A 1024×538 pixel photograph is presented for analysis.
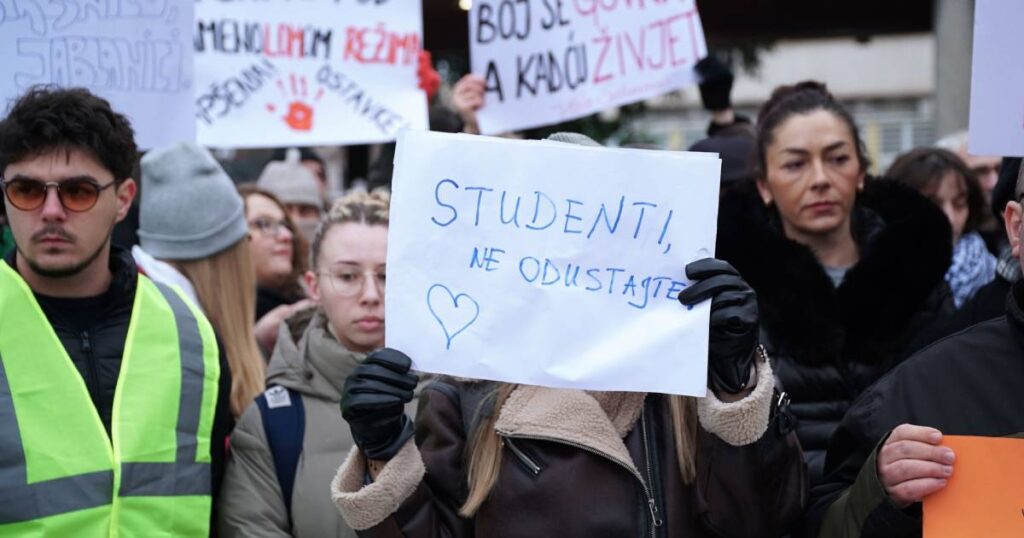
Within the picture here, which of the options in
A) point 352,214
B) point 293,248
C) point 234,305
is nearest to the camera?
point 352,214

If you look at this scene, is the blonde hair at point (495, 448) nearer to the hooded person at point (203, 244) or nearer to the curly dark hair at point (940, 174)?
the hooded person at point (203, 244)

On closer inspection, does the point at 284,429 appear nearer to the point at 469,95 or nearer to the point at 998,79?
the point at 998,79

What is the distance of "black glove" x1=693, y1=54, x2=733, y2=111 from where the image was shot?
557 centimetres

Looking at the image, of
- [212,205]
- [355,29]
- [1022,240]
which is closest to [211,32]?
[355,29]

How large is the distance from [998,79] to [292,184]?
4530mm

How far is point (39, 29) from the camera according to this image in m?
3.89

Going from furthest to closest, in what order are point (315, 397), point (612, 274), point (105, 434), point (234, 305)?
point (234, 305) → point (315, 397) → point (105, 434) → point (612, 274)

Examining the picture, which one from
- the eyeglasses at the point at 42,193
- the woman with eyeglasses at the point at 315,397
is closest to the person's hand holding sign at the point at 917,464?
the woman with eyeglasses at the point at 315,397

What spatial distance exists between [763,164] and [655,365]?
1.77m

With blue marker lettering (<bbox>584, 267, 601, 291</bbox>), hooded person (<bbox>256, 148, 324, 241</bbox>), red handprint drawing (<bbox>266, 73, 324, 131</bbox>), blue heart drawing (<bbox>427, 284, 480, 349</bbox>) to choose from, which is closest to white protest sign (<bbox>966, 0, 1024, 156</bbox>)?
blue marker lettering (<bbox>584, 267, 601, 291</bbox>)

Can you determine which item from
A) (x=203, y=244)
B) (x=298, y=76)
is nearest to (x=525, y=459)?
(x=203, y=244)

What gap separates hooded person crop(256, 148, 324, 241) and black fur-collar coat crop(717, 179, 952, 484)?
3367 millimetres

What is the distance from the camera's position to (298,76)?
557 cm

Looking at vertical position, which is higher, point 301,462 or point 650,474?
point 650,474
